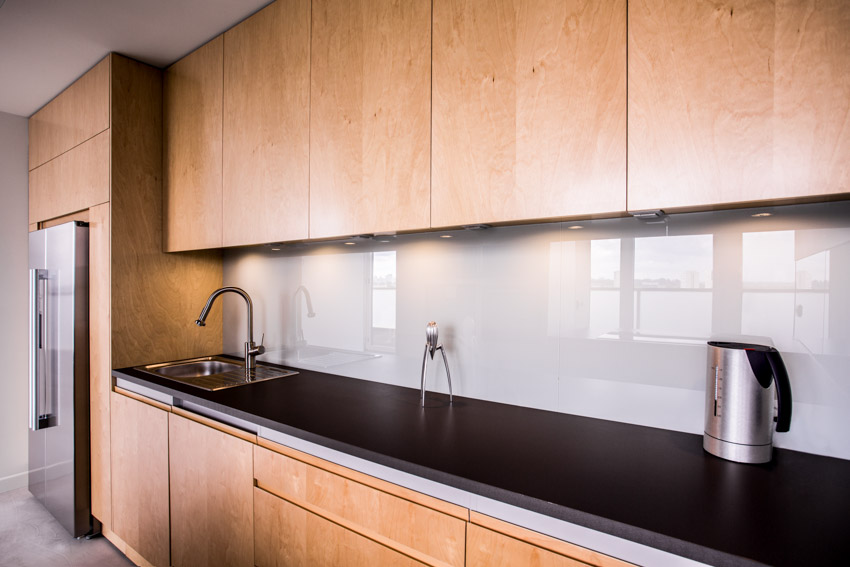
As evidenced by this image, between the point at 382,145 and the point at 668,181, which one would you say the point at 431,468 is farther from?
the point at 382,145

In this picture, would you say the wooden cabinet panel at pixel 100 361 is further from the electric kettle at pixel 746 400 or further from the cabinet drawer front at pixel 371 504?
the electric kettle at pixel 746 400

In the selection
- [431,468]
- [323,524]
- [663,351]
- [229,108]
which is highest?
[229,108]

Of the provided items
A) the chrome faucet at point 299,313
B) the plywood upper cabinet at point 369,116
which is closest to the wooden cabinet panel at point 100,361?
the chrome faucet at point 299,313

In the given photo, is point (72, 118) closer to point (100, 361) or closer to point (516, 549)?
point (100, 361)

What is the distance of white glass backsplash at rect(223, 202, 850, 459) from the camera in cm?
113

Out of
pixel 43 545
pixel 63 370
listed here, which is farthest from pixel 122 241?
pixel 43 545

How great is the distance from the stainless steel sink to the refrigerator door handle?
87cm

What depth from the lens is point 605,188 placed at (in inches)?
43.9

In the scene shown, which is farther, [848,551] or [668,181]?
[668,181]

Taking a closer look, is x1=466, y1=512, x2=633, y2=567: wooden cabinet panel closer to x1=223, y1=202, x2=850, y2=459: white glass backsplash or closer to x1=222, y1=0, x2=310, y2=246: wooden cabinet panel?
x1=223, y1=202, x2=850, y2=459: white glass backsplash

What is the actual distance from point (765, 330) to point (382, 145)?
1.30m

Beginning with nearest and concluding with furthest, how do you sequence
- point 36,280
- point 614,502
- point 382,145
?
1. point 614,502
2. point 382,145
3. point 36,280

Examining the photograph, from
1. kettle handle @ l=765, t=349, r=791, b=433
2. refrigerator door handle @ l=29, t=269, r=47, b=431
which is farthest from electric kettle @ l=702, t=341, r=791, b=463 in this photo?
refrigerator door handle @ l=29, t=269, r=47, b=431

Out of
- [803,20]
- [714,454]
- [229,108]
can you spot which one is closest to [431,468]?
[714,454]
